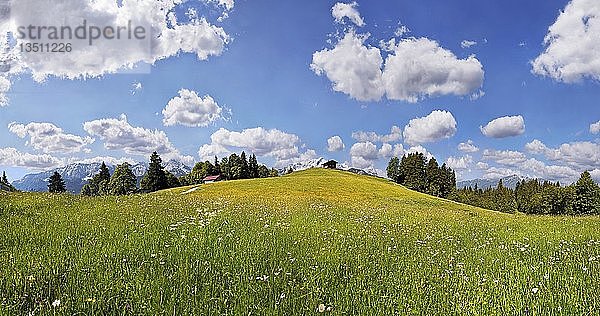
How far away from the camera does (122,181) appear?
10300cm

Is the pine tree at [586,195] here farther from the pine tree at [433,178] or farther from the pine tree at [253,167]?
the pine tree at [253,167]

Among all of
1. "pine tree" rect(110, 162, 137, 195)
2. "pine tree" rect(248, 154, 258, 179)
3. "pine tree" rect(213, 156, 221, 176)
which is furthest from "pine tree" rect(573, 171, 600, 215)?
"pine tree" rect(110, 162, 137, 195)

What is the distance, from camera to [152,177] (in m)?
97.8

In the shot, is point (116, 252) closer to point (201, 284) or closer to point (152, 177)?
point (201, 284)

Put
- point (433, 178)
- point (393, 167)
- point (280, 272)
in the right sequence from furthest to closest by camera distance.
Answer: point (393, 167)
point (433, 178)
point (280, 272)

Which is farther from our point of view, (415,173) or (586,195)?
(415,173)

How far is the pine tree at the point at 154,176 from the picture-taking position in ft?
320

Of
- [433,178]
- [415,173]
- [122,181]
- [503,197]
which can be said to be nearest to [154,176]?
[122,181]

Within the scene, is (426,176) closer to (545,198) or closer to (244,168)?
(545,198)

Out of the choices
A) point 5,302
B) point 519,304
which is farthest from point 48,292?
point 519,304

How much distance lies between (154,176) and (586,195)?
108682mm

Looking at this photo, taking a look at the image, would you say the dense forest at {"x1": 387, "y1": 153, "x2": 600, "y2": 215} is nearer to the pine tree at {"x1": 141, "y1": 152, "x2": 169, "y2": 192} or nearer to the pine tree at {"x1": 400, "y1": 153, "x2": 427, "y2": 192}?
the pine tree at {"x1": 400, "y1": 153, "x2": 427, "y2": 192}

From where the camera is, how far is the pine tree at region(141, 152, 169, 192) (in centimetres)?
9750

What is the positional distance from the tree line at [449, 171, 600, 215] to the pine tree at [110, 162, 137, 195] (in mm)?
87013
